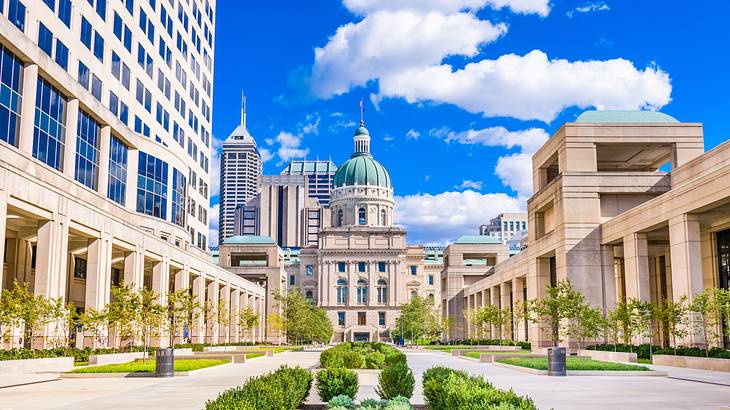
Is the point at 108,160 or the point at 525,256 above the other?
the point at 108,160

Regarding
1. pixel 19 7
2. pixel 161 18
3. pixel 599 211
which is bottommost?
pixel 599 211

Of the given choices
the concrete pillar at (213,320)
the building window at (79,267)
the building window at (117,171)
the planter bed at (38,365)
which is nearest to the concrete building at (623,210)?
the concrete pillar at (213,320)

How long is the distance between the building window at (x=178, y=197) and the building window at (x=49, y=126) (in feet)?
71.6

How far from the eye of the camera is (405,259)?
6033 inches

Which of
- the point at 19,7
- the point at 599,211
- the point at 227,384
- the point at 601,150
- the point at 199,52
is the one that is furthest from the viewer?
the point at 199,52

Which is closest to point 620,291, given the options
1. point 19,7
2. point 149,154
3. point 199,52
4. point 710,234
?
point 710,234

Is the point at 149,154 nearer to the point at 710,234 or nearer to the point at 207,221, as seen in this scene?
the point at 207,221

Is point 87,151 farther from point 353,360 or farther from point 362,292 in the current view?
point 362,292

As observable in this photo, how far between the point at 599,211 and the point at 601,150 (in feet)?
18.6

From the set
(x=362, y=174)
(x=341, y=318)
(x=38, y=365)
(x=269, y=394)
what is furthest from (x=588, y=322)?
(x=362, y=174)

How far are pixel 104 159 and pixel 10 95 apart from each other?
46.4ft

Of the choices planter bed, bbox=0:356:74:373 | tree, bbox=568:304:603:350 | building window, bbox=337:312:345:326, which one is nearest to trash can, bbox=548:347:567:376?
tree, bbox=568:304:603:350

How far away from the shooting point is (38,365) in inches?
1166

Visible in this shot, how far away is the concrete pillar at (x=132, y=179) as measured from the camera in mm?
58406
